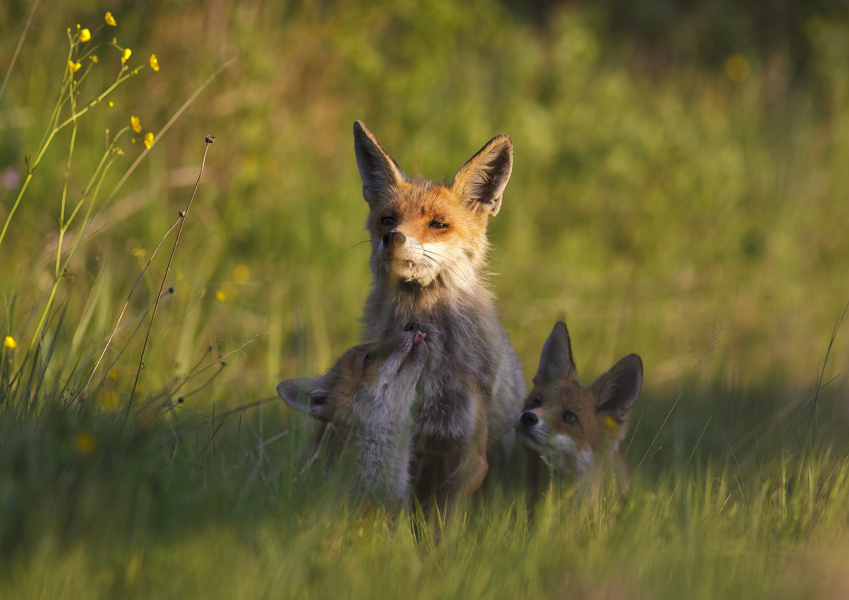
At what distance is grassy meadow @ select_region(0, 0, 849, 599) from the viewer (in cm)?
271

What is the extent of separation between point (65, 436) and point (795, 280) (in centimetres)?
770

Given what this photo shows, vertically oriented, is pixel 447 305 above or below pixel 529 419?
above

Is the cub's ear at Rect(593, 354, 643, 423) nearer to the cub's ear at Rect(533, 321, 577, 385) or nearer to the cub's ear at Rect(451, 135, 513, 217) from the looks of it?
the cub's ear at Rect(533, 321, 577, 385)

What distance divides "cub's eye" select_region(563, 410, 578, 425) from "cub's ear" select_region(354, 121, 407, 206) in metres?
1.64

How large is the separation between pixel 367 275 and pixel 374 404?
166 inches

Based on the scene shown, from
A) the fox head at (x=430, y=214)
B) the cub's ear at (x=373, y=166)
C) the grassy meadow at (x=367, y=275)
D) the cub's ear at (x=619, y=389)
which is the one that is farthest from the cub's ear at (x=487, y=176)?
the cub's ear at (x=619, y=389)

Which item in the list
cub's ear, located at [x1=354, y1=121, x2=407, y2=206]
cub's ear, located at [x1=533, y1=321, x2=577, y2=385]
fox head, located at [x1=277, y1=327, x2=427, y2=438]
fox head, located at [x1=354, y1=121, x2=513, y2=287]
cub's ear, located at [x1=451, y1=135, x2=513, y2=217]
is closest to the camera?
fox head, located at [x1=277, y1=327, x2=427, y2=438]

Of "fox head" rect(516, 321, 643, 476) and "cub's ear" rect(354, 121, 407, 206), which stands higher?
"cub's ear" rect(354, 121, 407, 206)

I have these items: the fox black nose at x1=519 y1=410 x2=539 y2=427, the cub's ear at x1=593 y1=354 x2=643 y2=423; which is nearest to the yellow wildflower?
the fox black nose at x1=519 y1=410 x2=539 y2=427

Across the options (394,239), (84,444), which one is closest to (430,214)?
(394,239)

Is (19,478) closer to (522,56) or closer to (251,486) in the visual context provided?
(251,486)

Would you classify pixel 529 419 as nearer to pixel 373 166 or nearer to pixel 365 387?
pixel 365 387

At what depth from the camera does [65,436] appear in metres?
2.92

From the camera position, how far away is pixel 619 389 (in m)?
4.16
